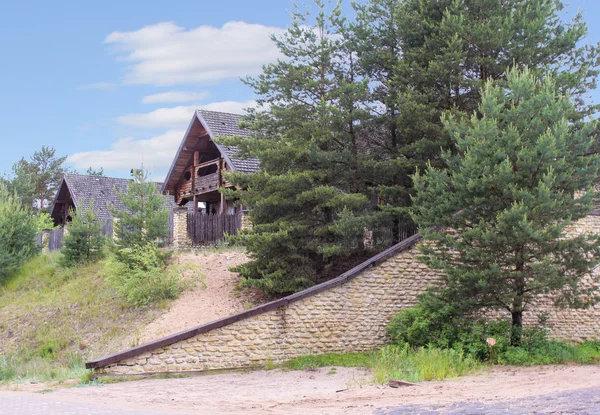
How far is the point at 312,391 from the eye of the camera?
11992mm

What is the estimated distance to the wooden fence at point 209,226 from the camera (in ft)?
88.8

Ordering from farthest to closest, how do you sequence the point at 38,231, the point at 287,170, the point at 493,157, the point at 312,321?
the point at 38,231 < the point at 287,170 < the point at 312,321 < the point at 493,157

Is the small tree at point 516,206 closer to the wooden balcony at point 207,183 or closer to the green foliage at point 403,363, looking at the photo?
the green foliage at point 403,363

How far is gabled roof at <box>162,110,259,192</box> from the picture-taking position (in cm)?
2797

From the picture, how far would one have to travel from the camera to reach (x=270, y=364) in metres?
15.6

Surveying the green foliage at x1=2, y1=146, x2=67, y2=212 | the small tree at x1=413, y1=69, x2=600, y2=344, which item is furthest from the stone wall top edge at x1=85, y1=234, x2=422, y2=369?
the green foliage at x1=2, y1=146, x2=67, y2=212

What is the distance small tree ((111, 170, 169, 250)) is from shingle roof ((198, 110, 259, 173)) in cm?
495

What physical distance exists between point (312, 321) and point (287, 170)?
22.3ft

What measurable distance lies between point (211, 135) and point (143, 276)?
905cm

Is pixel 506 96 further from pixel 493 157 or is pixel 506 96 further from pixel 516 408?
pixel 516 408

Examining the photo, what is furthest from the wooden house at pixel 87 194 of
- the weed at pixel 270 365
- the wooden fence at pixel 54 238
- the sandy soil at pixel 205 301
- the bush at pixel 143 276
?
the weed at pixel 270 365

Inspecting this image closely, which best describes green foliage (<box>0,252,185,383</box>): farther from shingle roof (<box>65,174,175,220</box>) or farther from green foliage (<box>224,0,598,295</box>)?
shingle roof (<box>65,174,175,220</box>)

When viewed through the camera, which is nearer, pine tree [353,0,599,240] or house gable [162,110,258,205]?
pine tree [353,0,599,240]

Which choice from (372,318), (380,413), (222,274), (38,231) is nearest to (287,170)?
(222,274)
